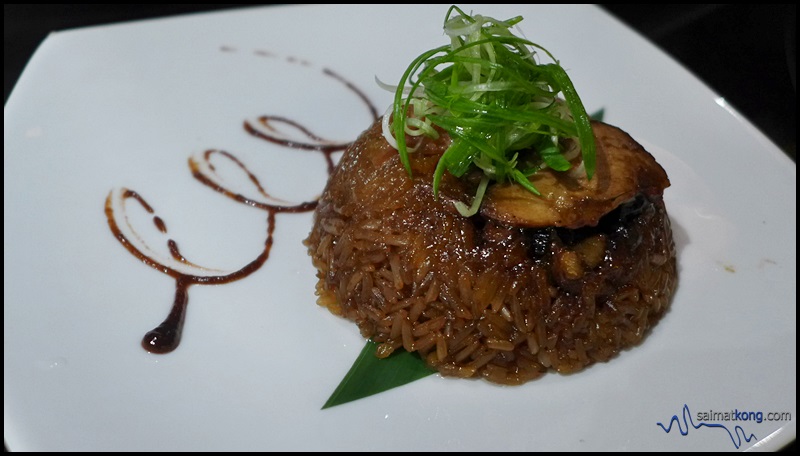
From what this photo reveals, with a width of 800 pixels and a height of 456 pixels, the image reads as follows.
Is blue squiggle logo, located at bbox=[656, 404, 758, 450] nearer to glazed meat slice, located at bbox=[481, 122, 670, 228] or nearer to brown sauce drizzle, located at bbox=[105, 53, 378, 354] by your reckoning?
glazed meat slice, located at bbox=[481, 122, 670, 228]

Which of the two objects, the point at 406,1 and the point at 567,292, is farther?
the point at 406,1

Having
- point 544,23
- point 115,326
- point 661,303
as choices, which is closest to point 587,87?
point 544,23

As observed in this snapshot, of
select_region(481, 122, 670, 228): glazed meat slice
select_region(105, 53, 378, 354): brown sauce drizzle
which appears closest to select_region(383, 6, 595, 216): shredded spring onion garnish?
select_region(481, 122, 670, 228): glazed meat slice

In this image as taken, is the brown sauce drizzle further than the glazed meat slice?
Yes

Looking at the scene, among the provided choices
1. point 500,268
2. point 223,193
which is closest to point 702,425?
point 500,268

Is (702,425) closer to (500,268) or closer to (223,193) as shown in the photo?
(500,268)

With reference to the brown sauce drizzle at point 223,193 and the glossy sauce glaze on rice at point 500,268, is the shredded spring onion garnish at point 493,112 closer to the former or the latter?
the glossy sauce glaze on rice at point 500,268

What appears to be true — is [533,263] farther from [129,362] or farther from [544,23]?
[544,23]
